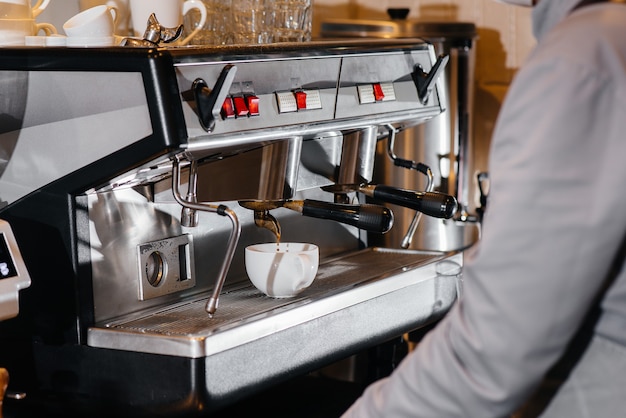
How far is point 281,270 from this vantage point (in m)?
1.42

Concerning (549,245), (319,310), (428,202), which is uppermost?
(549,245)

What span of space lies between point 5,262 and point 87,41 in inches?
14.5

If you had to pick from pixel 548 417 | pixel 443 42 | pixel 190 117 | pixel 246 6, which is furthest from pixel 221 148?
pixel 443 42

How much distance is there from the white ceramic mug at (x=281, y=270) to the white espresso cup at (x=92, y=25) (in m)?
0.39

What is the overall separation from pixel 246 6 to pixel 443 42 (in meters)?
0.70

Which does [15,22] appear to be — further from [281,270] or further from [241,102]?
[281,270]

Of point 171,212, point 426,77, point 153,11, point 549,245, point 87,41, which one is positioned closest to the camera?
point 549,245

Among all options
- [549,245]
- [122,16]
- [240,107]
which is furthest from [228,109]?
[549,245]

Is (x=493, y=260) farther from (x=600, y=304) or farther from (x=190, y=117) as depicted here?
(x=190, y=117)

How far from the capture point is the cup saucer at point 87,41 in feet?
4.36

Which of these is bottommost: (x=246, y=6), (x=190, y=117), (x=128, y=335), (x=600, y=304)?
(x=128, y=335)

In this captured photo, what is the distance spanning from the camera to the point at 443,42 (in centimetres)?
218

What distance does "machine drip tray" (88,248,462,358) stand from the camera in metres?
1.24

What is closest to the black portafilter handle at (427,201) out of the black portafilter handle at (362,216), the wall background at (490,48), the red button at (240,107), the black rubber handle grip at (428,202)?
the black rubber handle grip at (428,202)
